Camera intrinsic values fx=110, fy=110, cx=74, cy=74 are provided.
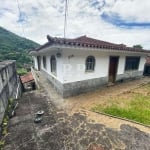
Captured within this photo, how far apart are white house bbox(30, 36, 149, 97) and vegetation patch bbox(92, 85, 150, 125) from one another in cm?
200

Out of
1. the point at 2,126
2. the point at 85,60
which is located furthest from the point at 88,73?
the point at 2,126

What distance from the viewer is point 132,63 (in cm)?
1073

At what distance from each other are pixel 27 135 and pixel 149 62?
583 inches

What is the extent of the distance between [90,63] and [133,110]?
3.86m

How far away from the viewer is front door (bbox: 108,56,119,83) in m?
9.03

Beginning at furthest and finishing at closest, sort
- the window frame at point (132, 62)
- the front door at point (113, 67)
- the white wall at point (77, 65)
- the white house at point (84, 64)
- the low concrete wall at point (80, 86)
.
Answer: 1. the window frame at point (132, 62)
2. the front door at point (113, 67)
3. the low concrete wall at point (80, 86)
4. the white wall at point (77, 65)
5. the white house at point (84, 64)

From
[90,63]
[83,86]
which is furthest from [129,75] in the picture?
[83,86]

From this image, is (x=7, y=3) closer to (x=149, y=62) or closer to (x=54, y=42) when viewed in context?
(x=54, y=42)

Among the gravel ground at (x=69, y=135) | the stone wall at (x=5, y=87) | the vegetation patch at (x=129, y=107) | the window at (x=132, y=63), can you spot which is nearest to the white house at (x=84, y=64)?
the window at (x=132, y=63)

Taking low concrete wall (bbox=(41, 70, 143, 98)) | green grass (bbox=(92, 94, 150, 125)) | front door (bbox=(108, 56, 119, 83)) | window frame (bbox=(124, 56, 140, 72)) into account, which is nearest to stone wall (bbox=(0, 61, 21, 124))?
low concrete wall (bbox=(41, 70, 143, 98))

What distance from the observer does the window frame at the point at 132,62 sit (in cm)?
1017

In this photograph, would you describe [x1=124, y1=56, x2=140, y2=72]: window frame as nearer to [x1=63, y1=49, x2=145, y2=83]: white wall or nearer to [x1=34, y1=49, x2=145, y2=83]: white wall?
[x1=63, y1=49, x2=145, y2=83]: white wall

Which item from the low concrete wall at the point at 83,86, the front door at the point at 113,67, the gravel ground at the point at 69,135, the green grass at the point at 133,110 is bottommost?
the gravel ground at the point at 69,135

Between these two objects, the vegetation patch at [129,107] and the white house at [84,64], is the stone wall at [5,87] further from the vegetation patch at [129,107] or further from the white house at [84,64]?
Result: the vegetation patch at [129,107]
